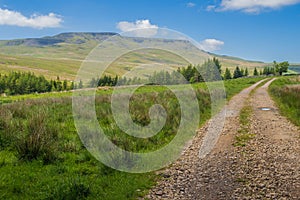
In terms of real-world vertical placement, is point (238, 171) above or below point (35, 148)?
below

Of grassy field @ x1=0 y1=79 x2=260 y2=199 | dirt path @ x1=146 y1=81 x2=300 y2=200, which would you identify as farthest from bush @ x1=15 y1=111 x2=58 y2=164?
dirt path @ x1=146 y1=81 x2=300 y2=200

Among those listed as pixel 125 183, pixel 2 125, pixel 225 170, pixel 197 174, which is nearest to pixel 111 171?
pixel 125 183

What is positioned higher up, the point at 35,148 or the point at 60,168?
the point at 35,148

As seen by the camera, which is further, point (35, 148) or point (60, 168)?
point (35, 148)

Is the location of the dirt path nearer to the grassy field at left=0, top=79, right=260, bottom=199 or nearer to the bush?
the grassy field at left=0, top=79, right=260, bottom=199

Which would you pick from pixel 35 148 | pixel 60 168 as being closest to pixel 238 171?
pixel 60 168

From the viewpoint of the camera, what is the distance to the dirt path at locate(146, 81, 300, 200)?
20.6 feet

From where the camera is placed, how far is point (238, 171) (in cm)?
748

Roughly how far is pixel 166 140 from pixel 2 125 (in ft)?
20.5

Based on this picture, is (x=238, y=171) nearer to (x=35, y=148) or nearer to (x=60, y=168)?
(x=60, y=168)

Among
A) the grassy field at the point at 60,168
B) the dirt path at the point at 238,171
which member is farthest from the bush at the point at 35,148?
the dirt path at the point at 238,171

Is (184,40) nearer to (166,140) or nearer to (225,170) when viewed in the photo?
(166,140)

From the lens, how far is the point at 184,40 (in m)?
10.6

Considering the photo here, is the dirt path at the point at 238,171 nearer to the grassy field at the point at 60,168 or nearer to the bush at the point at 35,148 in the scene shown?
the grassy field at the point at 60,168
